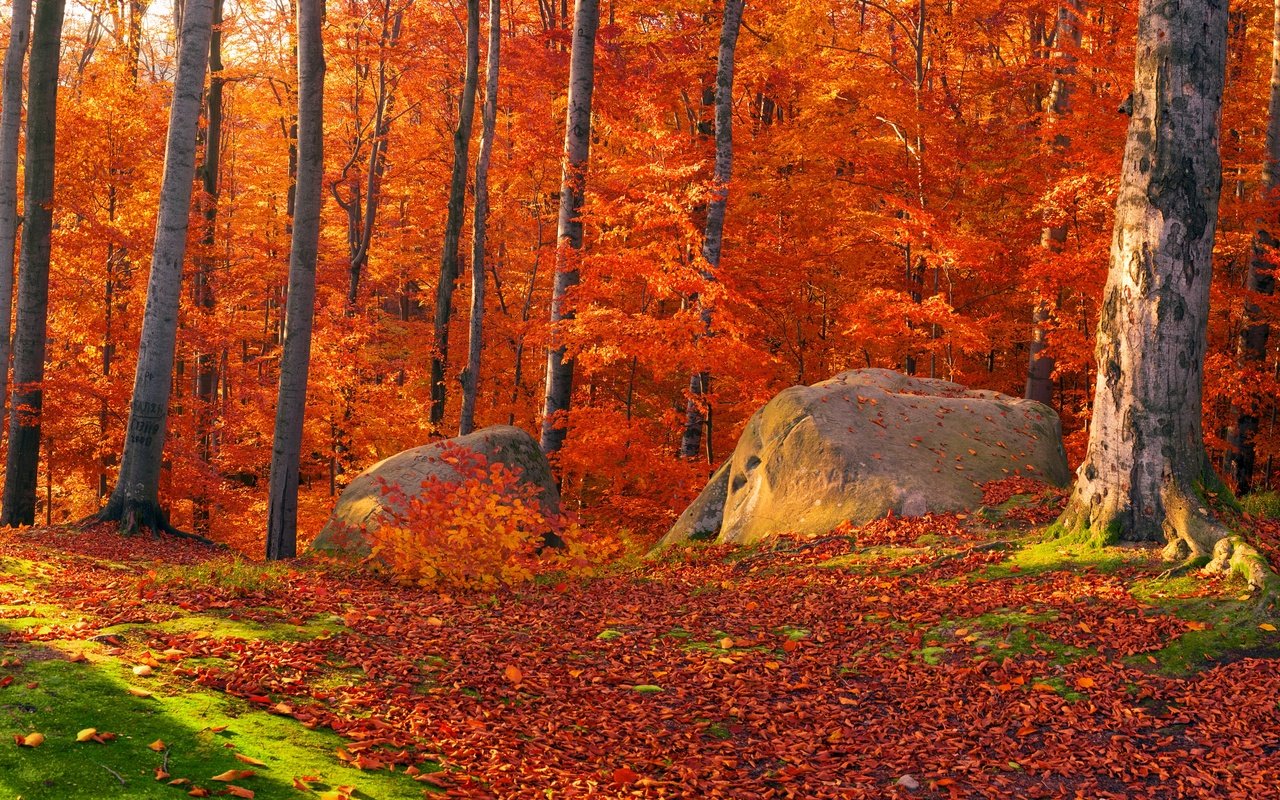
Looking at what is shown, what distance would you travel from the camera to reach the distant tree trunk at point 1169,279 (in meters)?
6.82

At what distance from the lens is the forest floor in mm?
3652

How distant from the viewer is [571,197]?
13.9 metres

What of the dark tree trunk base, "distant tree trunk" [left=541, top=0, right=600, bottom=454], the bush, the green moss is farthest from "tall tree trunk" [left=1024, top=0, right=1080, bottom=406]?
the green moss

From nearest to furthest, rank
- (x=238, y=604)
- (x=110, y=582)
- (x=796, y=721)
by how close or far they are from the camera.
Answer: (x=796, y=721)
(x=238, y=604)
(x=110, y=582)

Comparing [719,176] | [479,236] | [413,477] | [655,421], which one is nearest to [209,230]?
[479,236]

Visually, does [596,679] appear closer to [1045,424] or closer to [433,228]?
[1045,424]

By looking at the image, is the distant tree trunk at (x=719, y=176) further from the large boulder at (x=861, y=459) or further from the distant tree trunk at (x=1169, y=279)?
the distant tree trunk at (x=1169, y=279)

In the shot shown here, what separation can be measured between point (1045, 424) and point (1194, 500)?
4984mm

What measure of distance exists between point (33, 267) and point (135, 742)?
39.9ft

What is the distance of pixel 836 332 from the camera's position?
17703 millimetres

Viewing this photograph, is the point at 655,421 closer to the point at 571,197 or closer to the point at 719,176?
the point at 571,197

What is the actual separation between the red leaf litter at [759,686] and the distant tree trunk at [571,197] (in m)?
6.73

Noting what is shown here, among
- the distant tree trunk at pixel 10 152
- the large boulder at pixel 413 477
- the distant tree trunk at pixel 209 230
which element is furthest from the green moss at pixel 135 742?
the distant tree trunk at pixel 209 230

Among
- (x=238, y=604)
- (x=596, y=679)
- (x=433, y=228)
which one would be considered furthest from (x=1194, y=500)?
(x=433, y=228)
